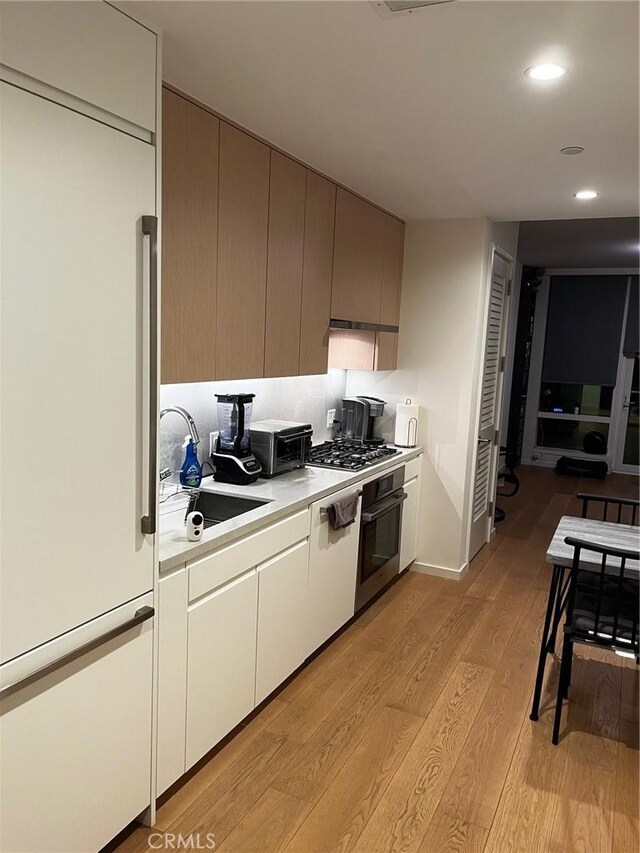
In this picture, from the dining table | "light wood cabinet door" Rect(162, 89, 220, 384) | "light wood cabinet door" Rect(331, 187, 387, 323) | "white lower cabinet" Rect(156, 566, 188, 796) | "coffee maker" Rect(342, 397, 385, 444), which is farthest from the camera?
"coffee maker" Rect(342, 397, 385, 444)

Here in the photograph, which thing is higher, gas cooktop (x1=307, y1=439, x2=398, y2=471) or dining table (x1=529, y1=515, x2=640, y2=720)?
gas cooktop (x1=307, y1=439, x2=398, y2=471)

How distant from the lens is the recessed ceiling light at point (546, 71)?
1849mm

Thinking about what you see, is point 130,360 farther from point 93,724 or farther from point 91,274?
point 93,724

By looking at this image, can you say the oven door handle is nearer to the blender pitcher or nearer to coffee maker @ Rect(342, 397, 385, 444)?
coffee maker @ Rect(342, 397, 385, 444)

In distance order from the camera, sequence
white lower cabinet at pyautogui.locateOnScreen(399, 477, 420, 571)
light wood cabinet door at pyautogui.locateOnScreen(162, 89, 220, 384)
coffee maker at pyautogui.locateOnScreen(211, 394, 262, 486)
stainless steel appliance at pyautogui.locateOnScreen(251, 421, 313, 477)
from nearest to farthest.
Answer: light wood cabinet door at pyautogui.locateOnScreen(162, 89, 220, 384), coffee maker at pyautogui.locateOnScreen(211, 394, 262, 486), stainless steel appliance at pyautogui.locateOnScreen(251, 421, 313, 477), white lower cabinet at pyautogui.locateOnScreen(399, 477, 420, 571)

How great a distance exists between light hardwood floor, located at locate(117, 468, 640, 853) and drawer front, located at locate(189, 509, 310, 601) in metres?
0.74

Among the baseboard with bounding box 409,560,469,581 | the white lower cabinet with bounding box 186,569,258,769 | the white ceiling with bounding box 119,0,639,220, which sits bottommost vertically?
the baseboard with bounding box 409,560,469,581

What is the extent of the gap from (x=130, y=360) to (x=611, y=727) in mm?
2535

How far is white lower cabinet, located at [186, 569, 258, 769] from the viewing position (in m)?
2.19

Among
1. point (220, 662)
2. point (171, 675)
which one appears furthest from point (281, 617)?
point (171, 675)

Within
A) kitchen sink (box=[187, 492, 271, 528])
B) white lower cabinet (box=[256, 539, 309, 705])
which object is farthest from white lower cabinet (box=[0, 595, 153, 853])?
kitchen sink (box=[187, 492, 271, 528])

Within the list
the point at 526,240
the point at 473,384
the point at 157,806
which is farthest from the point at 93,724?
the point at 526,240

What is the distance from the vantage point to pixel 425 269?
4.22 meters

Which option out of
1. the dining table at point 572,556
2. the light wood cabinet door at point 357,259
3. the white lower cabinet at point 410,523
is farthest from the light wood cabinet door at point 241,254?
the white lower cabinet at point 410,523
